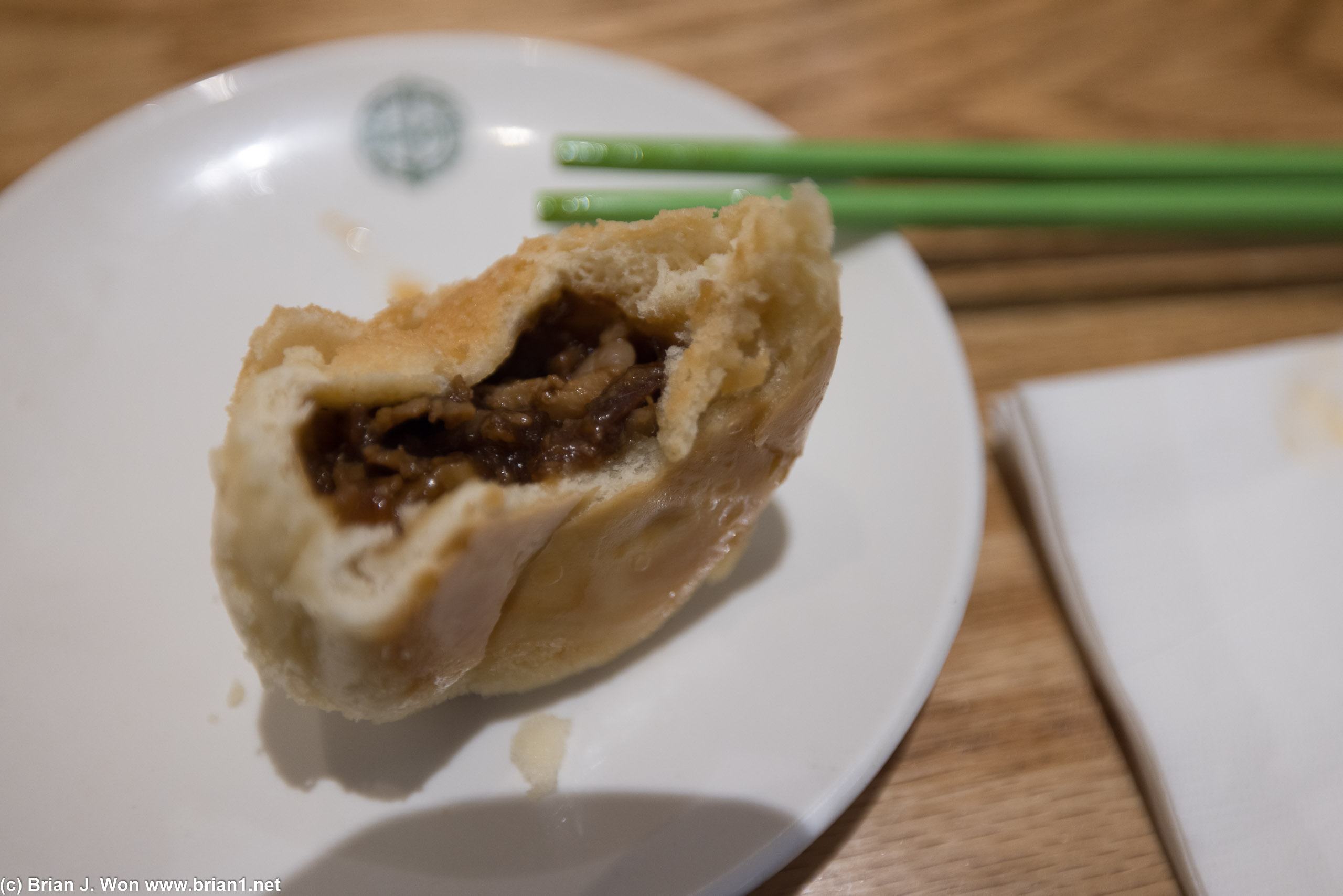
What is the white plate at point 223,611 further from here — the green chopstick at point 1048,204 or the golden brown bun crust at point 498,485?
the golden brown bun crust at point 498,485

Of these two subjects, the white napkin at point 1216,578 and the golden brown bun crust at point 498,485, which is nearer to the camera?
the golden brown bun crust at point 498,485

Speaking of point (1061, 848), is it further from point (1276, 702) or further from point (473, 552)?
point (473, 552)

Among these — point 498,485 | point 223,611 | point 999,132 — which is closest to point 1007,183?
point 999,132

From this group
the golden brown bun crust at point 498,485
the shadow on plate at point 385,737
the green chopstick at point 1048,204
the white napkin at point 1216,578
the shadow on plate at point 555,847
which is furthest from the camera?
the green chopstick at point 1048,204

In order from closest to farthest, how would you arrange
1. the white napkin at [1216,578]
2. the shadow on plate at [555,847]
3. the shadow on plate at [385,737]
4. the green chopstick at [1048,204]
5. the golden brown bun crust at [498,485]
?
the golden brown bun crust at [498,485] → the shadow on plate at [555,847] → the shadow on plate at [385,737] → the white napkin at [1216,578] → the green chopstick at [1048,204]

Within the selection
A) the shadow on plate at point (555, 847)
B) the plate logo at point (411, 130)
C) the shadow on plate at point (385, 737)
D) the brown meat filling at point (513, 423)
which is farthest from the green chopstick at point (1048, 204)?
the shadow on plate at point (555, 847)

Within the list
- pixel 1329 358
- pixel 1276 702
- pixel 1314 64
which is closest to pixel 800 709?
pixel 1276 702

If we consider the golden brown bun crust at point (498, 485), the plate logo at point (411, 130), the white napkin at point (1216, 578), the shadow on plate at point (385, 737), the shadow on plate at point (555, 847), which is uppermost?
the plate logo at point (411, 130)
